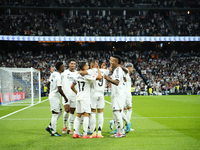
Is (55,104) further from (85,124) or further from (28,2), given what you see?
(28,2)

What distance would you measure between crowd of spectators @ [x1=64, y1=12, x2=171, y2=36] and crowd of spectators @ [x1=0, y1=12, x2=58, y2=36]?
2.70 meters

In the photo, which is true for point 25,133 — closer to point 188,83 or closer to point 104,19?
point 188,83

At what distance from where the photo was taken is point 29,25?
4150 cm

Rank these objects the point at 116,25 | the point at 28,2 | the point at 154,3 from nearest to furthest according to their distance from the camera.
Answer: the point at 116,25, the point at 28,2, the point at 154,3

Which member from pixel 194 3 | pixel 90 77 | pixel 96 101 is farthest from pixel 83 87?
pixel 194 3

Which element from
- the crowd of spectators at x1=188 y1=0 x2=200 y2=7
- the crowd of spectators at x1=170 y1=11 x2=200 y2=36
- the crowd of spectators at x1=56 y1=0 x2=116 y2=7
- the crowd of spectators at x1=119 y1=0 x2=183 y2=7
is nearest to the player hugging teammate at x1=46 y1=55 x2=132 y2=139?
the crowd of spectators at x1=170 y1=11 x2=200 y2=36

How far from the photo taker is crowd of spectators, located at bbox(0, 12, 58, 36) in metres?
40.1

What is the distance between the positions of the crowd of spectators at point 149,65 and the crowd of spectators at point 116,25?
3.63m

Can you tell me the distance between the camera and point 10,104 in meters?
20.6

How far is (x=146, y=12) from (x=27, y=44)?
2320 cm

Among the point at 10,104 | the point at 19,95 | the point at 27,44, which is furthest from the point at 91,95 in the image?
the point at 27,44

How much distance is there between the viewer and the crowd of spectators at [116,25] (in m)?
42.1

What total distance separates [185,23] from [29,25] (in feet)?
91.0

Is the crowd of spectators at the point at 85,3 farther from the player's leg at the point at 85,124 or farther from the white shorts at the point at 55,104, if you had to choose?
the player's leg at the point at 85,124
